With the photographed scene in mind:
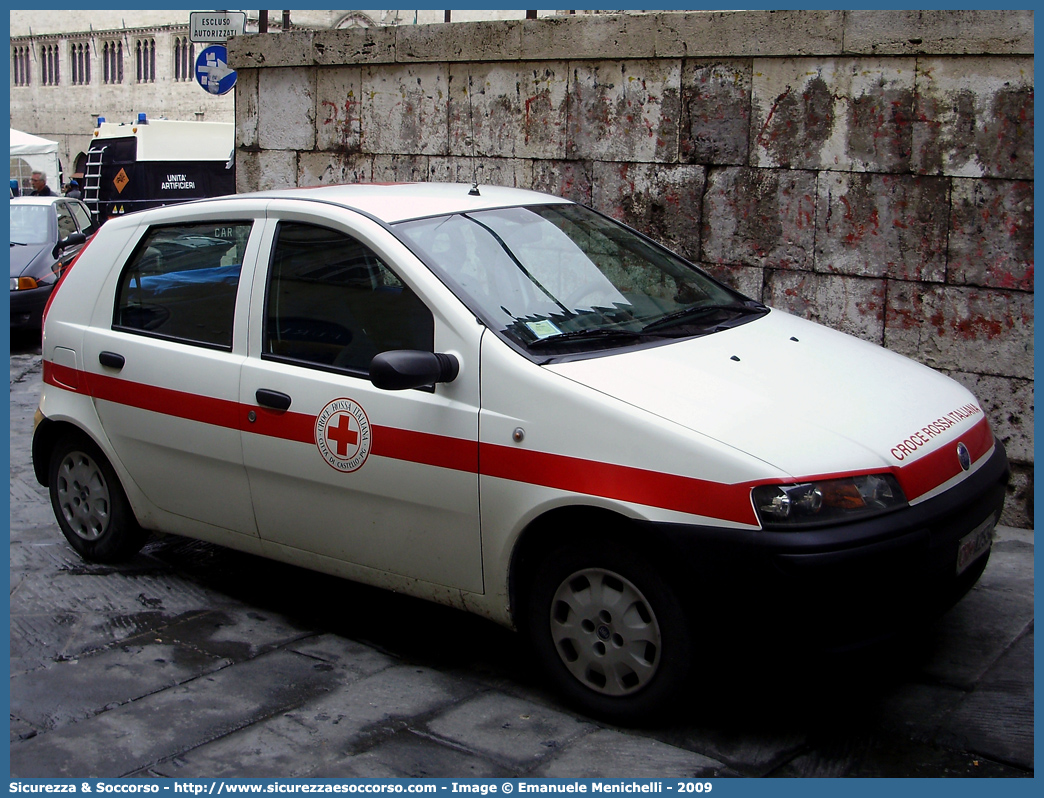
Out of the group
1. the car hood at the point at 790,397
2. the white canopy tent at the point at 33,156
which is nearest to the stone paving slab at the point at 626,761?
the car hood at the point at 790,397

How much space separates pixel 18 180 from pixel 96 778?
41334 mm

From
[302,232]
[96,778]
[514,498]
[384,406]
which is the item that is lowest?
[96,778]

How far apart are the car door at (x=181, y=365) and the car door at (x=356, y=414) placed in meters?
0.13

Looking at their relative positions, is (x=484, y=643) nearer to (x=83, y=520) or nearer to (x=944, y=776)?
(x=944, y=776)

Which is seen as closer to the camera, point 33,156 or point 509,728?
point 509,728

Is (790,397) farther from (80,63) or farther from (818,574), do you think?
(80,63)

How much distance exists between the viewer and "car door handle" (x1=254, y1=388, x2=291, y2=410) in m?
4.07

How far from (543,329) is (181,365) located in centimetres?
166

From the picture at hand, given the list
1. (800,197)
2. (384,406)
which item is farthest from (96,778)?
(800,197)

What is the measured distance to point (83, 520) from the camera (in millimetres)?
5223

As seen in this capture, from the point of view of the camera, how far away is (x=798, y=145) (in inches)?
262

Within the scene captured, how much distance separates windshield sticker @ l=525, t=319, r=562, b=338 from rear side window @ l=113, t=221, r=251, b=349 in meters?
1.34

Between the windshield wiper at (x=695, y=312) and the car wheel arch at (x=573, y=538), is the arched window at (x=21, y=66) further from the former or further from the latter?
the car wheel arch at (x=573, y=538)

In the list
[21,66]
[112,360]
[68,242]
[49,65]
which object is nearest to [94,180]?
[68,242]
